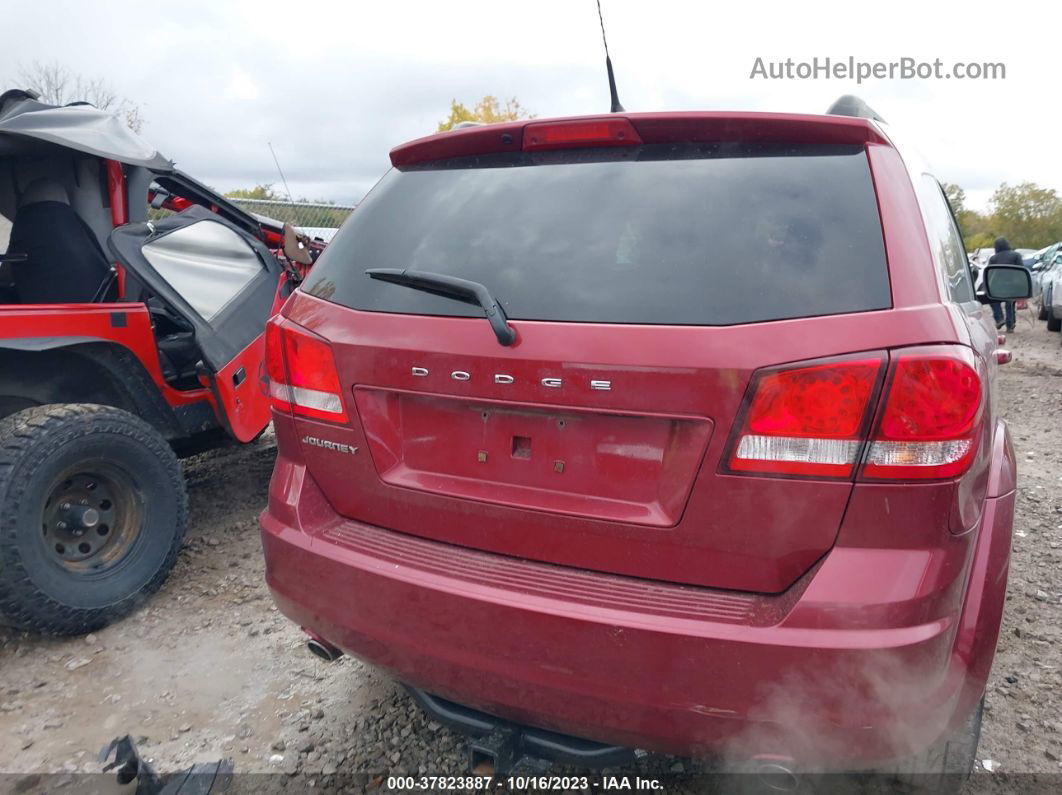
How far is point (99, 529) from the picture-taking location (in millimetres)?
3252

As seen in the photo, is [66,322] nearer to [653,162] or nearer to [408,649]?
[408,649]

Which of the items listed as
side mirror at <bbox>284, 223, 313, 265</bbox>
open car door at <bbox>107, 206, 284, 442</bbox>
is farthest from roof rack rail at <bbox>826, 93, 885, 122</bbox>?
side mirror at <bbox>284, 223, 313, 265</bbox>

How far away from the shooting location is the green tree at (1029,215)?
47.4 metres

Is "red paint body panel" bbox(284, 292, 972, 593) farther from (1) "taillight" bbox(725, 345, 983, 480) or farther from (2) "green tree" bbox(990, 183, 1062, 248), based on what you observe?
(2) "green tree" bbox(990, 183, 1062, 248)

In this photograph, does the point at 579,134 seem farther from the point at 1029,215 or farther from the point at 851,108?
the point at 1029,215

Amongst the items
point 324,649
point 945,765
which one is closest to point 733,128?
point 945,765

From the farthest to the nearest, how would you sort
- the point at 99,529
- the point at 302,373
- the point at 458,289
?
the point at 99,529, the point at 302,373, the point at 458,289

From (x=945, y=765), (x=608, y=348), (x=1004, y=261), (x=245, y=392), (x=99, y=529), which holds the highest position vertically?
(x=608, y=348)

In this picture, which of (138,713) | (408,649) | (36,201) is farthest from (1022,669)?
(36,201)

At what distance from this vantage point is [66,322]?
3176mm

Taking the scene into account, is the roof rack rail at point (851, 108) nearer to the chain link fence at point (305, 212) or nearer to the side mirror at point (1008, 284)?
the side mirror at point (1008, 284)

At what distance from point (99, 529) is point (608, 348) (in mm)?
2740

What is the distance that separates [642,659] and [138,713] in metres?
2.03

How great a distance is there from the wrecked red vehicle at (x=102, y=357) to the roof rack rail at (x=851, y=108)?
2.91 metres
